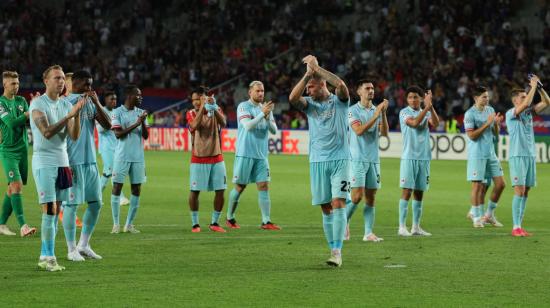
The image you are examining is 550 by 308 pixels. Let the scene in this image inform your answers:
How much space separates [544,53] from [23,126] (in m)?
28.5

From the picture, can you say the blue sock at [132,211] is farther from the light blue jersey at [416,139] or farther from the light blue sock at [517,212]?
the light blue sock at [517,212]

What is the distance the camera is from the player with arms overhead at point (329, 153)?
460 inches

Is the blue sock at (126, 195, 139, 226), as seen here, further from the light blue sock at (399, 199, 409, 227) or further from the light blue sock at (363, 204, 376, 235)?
the light blue sock at (399, 199, 409, 227)

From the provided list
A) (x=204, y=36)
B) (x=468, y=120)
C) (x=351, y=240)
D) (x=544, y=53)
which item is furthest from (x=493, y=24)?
(x=351, y=240)

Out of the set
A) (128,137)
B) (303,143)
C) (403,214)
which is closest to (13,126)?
(128,137)

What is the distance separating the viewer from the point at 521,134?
51.0 feet

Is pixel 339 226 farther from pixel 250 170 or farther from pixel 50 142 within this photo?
pixel 250 170

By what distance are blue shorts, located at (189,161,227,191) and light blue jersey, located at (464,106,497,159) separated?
4202mm

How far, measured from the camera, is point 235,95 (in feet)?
154

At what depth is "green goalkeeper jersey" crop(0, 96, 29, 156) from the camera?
14438mm

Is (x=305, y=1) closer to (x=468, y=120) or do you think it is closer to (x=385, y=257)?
(x=468, y=120)

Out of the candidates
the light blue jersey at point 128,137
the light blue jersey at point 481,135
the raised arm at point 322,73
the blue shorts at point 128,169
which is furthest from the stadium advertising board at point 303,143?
the raised arm at point 322,73

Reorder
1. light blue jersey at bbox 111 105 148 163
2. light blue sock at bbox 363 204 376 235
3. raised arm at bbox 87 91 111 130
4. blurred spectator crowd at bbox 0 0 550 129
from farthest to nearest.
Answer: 1. blurred spectator crowd at bbox 0 0 550 129
2. light blue jersey at bbox 111 105 148 163
3. light blue sock at bbox 363 204 376 235
4. raised arm at bbox 87 91 111 130

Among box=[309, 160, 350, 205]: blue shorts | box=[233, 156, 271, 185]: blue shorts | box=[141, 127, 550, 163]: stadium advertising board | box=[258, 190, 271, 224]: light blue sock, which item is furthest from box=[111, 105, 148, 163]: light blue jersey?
box=[141, 127, 550, 163]: stadium advertising board
